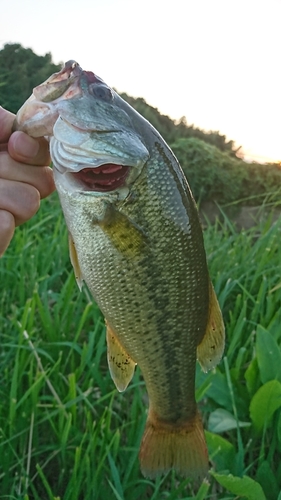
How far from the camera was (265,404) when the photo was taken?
1.92 m

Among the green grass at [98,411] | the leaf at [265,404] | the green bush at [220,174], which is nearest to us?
the green grass at [98,411]

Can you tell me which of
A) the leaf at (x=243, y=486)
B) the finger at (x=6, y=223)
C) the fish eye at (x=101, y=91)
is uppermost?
the fish eye at (x=101, y=91)

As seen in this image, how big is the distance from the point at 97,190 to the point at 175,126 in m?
4.92

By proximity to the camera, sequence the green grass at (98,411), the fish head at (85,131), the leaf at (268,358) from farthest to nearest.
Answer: the leaf at (268,358), the green grass at (98,411), the fish head at (85,131)

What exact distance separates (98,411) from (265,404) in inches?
23.9

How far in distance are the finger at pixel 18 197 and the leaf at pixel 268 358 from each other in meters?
0.95

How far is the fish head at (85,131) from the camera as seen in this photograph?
1236 millimetres

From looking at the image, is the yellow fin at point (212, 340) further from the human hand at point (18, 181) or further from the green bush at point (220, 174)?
the green bush at point (220, 174)

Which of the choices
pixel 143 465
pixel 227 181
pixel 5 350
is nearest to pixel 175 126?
pixel 227 181

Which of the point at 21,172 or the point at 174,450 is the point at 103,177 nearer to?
the point at 21,172

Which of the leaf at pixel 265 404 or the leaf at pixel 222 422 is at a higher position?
the leaf at pixel 265 404

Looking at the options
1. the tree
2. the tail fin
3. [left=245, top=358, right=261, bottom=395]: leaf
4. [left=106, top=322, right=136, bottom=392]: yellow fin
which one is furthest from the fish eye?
the tree

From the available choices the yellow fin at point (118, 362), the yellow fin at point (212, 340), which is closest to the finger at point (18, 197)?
the yellow fin at point (118, 362)

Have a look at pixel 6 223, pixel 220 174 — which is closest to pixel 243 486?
pixel 6 223
